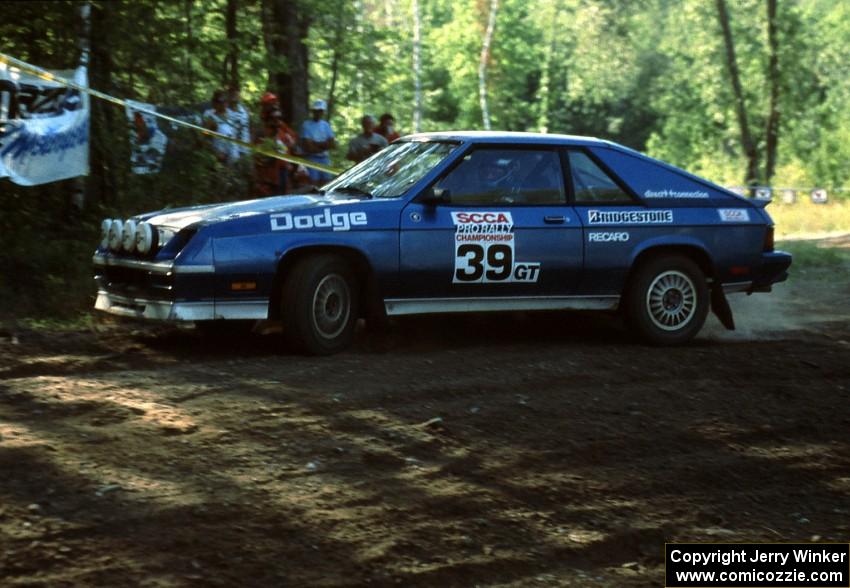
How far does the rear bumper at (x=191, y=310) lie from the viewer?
8820 mm

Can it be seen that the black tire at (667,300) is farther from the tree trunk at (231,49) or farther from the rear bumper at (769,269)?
the tree trunk at (231,49)

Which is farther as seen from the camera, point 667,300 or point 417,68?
point 417,68

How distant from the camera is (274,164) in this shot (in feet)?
47.8

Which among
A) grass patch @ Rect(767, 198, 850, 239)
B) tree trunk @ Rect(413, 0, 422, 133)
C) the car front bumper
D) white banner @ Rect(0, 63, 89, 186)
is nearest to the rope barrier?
white banner @ Rect(0, 63, 89, 186)

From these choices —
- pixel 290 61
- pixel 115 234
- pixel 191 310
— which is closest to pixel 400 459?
pixel 191 310

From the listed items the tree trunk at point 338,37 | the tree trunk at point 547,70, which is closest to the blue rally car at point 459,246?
the tree trunk at point 338,37

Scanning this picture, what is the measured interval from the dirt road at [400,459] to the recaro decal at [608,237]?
2.74 ft

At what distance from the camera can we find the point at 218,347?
9.62 meters

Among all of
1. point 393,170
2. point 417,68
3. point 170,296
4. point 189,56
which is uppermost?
point 417,68

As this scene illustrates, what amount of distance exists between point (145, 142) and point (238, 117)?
3.62 ft

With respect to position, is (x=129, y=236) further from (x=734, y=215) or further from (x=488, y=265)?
(x=734, y=215)

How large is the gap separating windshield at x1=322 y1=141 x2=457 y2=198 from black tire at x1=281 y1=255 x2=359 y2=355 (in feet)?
2.48

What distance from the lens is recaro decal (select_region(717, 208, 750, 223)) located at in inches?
416

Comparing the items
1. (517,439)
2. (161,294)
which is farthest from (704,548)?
(161,294)
